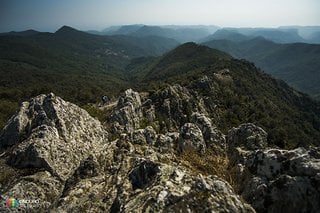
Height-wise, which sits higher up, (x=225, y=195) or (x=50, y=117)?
(x=225, y=195)

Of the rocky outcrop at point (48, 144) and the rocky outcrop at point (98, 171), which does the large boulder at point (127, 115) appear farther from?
the rocky outcrop at point (98, 171)

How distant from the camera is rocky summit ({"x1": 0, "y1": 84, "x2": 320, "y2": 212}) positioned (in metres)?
16.0

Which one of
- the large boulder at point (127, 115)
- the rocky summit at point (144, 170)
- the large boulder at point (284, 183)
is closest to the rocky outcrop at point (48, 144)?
the rocky summit at point (144, 170)

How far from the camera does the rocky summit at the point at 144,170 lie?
1599cm

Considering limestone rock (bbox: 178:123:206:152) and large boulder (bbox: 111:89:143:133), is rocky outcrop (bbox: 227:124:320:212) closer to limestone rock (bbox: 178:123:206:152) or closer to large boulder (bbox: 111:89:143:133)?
limestone rock (bbox: 178:123:206:152)

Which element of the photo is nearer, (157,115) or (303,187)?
(303,187)

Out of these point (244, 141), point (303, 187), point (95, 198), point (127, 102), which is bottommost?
point (127, 102)

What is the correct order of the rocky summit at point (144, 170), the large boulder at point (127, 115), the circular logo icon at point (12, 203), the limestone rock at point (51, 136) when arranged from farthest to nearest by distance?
the large boulder at point (127, 115), the limestone rock at point (51, 136), the circular logo icon at point (12, 203), the rocky summit at point (144, 170)

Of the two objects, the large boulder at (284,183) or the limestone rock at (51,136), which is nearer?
the large boulder at (284,183)

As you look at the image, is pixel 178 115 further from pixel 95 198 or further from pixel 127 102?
pixel 95 198

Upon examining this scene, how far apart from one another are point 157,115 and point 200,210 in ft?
250

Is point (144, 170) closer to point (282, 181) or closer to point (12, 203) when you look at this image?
point (282, 181)

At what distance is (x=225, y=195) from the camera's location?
15.3 metres

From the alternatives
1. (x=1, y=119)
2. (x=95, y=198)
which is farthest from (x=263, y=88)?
(x=95, y=198)
